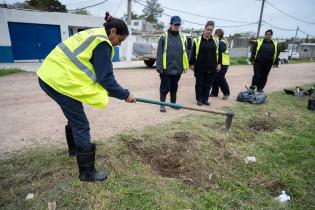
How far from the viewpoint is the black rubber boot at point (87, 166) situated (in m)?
2.70

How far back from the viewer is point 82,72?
8.07 feet

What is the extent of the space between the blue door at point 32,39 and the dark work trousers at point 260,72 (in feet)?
41.8

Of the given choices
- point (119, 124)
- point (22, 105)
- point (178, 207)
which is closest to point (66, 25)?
point (22, 105)

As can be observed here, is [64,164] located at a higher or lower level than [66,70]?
lower

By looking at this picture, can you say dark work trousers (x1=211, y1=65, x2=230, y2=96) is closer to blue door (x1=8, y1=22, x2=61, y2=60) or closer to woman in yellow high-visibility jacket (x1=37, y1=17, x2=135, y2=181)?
woman in yellow high-visibility jacket (x1=37, y1=17, x2=135, y2=181)

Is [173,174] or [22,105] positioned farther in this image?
[22,105]

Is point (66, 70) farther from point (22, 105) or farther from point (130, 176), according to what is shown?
point (22, 105)

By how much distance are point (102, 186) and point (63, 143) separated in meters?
1.31

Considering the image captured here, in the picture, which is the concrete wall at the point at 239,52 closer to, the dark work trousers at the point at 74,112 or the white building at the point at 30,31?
the white building at the point at 30,31

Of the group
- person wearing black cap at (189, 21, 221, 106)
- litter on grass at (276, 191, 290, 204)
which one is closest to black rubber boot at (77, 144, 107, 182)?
litter on grass at (276, 191, 290, 204)

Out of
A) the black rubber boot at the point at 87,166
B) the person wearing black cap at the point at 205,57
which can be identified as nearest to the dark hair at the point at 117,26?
the black rubber boot at the point at 87,166

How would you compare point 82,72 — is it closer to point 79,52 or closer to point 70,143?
point 79,52

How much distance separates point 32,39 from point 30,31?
45cm

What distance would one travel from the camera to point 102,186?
108 inches
